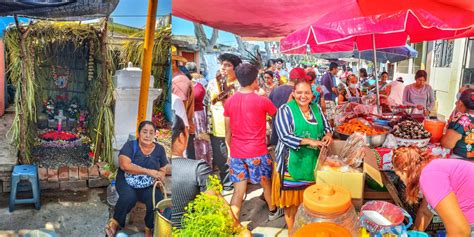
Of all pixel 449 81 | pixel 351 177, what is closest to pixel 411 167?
pixel 351 177

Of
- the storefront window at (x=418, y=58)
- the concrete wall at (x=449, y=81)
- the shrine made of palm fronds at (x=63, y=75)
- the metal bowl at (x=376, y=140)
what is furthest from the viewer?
the storefront window at (x=418, y=58)

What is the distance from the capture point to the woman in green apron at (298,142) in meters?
2.70

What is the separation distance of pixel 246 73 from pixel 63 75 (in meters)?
1.10

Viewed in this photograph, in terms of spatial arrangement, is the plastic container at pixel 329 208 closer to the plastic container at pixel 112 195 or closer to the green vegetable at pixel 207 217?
the green vegetable at pixel 207 217

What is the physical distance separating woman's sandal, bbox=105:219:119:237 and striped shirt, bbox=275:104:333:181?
1.45 meters

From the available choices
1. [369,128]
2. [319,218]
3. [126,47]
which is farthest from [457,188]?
[126,47]

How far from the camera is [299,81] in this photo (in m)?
2.77

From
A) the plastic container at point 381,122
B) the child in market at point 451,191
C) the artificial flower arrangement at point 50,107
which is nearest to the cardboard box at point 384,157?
the plastic container at point 381,122

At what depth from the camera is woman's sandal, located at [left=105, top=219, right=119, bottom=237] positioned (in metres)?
1.54

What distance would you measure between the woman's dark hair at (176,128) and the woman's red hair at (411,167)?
72.1 inches

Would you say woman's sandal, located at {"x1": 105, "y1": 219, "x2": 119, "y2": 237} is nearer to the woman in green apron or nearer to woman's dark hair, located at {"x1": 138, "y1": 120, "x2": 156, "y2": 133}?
woman's dark hair, located at {"x1": 138, "y1": 120, "x2": 156, "y2": 133}

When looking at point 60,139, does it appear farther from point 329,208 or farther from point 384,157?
point 384,157

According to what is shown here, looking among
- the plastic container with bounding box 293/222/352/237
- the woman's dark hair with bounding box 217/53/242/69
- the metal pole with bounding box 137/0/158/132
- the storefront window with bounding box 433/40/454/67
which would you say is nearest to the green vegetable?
the plastic container with bounding box 293/222/352/237

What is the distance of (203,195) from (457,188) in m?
1.44
